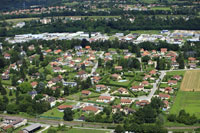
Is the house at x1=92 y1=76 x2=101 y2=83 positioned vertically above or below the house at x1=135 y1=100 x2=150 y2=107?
above

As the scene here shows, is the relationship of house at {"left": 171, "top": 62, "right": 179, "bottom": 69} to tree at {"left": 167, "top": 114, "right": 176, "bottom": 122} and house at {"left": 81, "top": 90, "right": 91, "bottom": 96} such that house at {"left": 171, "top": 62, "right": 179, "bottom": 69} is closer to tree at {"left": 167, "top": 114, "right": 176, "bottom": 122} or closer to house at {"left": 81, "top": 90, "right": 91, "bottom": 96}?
house at {"left": 81, "top": 90, "right": 91, "bottom": 96}

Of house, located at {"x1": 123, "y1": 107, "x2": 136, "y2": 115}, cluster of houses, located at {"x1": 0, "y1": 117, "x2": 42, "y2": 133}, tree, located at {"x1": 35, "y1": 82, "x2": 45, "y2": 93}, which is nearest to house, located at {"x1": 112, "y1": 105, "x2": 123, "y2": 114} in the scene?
house, located at {"x1": 123, "y1": 107, "x2": 136, "y2": 115}

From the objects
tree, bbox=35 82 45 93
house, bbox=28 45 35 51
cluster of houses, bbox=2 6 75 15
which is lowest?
tree, bbox=35 82 45 93

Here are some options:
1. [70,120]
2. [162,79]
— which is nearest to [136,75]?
[162,79]

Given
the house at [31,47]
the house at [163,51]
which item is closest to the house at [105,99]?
the house at [163,51]

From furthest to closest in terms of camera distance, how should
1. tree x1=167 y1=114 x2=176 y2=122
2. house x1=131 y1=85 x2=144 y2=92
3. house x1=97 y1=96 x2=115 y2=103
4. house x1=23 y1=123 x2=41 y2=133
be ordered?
house x1=131 y1=85 x2=144 y2=92, house x1=97 y1=96 x2=115 y2=103, tree x1=167 y1=114 x2=176 y2=122, house x1=23 y1=123 x2=41 y2=133

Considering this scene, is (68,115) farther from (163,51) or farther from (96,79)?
(163,51)
